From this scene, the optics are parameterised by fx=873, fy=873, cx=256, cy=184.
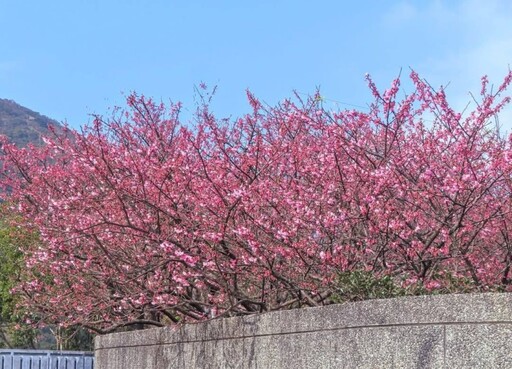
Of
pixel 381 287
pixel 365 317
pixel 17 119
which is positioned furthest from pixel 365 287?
pixel 17 119

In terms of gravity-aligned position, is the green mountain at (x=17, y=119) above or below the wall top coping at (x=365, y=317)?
above

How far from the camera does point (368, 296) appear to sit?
7.59 meters

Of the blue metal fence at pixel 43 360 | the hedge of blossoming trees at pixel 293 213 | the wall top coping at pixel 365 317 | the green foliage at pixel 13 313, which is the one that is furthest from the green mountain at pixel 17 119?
the wall top coping at pixel 365 317

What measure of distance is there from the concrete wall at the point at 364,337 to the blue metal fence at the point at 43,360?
34.1ft

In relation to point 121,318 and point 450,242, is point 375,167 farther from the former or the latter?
point 121,318

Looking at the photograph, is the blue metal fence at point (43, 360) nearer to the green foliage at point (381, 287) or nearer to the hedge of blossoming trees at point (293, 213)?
the hedge of blossoming trees at point (293, 213)

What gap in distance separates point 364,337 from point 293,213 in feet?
6.40

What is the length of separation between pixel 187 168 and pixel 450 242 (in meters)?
3.11

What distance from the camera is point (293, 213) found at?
8406 millimetres

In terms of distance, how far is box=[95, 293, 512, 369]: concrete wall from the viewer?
5.52 m

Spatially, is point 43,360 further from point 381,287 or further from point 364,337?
point 364,337

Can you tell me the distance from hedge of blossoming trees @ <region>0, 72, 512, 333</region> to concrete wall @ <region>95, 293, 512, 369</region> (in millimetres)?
506

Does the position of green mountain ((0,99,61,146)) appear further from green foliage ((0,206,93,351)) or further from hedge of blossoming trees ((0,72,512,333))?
hedge of blossoming trees ((0,72,512,333))

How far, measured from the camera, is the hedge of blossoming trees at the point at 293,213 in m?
8.05
